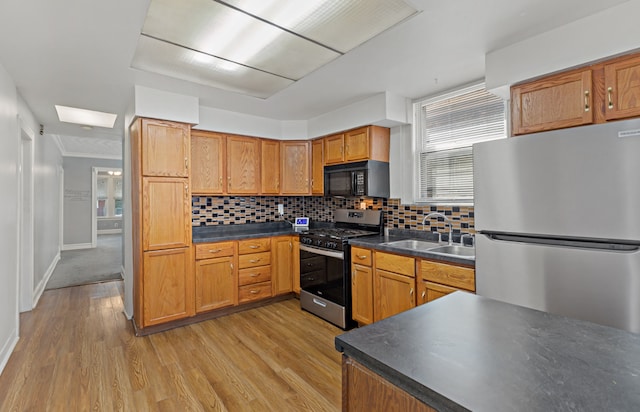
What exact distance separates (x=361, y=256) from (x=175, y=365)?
1858 millimetres

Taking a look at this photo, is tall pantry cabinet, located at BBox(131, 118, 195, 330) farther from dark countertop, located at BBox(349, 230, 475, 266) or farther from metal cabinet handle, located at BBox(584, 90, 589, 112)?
metal cabinet handle, located at BBox(584, 90, 589, 112)

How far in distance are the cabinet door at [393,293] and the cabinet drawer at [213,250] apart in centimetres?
173

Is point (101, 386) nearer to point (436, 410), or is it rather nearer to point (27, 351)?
point (27, 351)

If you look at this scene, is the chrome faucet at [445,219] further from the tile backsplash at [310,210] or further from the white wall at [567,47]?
the white wall at [567,47]

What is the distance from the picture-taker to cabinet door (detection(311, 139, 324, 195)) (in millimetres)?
4121

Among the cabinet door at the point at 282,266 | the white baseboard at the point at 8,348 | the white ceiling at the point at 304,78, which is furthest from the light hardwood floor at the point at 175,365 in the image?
the white ceiling at the point at 304,78

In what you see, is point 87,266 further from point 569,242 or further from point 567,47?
point 567,47

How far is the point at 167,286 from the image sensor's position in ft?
10.4

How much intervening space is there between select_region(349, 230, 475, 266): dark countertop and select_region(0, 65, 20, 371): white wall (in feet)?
9.84

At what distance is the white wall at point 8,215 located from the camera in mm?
2502

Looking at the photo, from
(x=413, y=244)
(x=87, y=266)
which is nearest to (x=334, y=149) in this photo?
(x=413, y=244)

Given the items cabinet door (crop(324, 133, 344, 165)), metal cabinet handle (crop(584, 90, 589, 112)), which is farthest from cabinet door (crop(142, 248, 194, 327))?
metal cabinet handle (crop(584, 90, 589, 112))

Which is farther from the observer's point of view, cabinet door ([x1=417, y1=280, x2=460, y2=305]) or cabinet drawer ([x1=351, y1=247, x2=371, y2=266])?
cabinet drawer ([x1=351, y1=247, x2=371, y2=266])

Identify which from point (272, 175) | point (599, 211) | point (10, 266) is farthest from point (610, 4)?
point (10, 266)
